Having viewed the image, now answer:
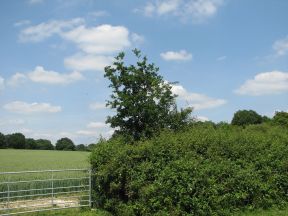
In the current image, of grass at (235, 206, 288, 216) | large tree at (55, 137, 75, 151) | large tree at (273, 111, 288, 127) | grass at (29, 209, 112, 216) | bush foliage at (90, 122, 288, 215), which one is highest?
large tree at (273, 111, 288, 127)

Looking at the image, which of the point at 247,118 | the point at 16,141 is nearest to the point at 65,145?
the point at 16,141

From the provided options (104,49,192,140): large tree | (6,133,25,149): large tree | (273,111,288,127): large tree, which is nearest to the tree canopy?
(273,111,288,127): large tree

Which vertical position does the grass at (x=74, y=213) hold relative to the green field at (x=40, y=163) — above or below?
below

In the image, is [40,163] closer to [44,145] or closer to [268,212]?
[268,212]

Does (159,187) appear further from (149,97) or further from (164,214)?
(149,97)

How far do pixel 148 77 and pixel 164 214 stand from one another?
929cm

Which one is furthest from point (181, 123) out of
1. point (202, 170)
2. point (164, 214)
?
point (164, 214)

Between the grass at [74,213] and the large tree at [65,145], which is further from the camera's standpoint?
the large tree at [65,145]

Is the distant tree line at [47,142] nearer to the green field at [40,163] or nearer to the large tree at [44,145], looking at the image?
the large tree at [44,145]

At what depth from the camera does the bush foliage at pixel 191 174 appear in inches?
520

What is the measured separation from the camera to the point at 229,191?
14898 mm

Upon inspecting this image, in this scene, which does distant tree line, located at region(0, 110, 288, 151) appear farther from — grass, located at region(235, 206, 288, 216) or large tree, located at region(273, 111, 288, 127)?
grass, located at region(235, 206, 288, 216)

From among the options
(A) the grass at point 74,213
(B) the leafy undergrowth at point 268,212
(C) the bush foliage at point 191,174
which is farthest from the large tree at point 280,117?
(A) the grass at point 74,213

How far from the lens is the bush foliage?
1320cm
